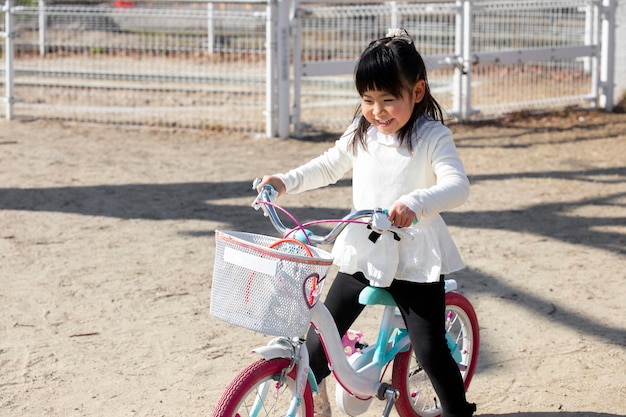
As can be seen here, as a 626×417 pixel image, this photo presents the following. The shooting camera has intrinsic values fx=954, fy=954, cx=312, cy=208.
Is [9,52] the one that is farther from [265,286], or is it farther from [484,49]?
[265,286]

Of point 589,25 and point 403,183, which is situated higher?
point 589,25

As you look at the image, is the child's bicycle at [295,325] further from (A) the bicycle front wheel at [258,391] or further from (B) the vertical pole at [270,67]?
(B) the vertical pole at [270,67]

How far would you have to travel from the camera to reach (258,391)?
2.77 m

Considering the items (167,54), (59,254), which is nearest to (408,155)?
(59,254)

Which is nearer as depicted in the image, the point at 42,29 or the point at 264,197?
the point at 264,197

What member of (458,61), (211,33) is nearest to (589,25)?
(458,61)

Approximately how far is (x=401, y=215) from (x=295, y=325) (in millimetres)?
439

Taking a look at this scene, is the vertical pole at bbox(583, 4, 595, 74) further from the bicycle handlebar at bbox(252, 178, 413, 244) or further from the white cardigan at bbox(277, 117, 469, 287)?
the bicycle handlebar at bbox(252, 178, 413, 244)

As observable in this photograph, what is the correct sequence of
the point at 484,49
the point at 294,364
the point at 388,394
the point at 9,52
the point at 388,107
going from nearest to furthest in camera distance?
the point at 294,364, the point at 388,107, the point at 388,394, the point at 9,52, the point at 484,49

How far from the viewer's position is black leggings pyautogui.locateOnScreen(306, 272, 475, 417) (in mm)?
3031

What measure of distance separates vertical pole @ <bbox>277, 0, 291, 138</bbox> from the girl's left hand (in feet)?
22.3

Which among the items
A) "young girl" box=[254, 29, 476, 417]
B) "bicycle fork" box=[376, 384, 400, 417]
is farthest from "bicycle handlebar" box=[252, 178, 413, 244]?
"bicycle fork" box=[376, 384, 400, 417]

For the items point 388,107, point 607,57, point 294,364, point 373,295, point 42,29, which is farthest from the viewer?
point 607,57

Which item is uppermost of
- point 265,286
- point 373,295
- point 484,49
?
point 484,49
